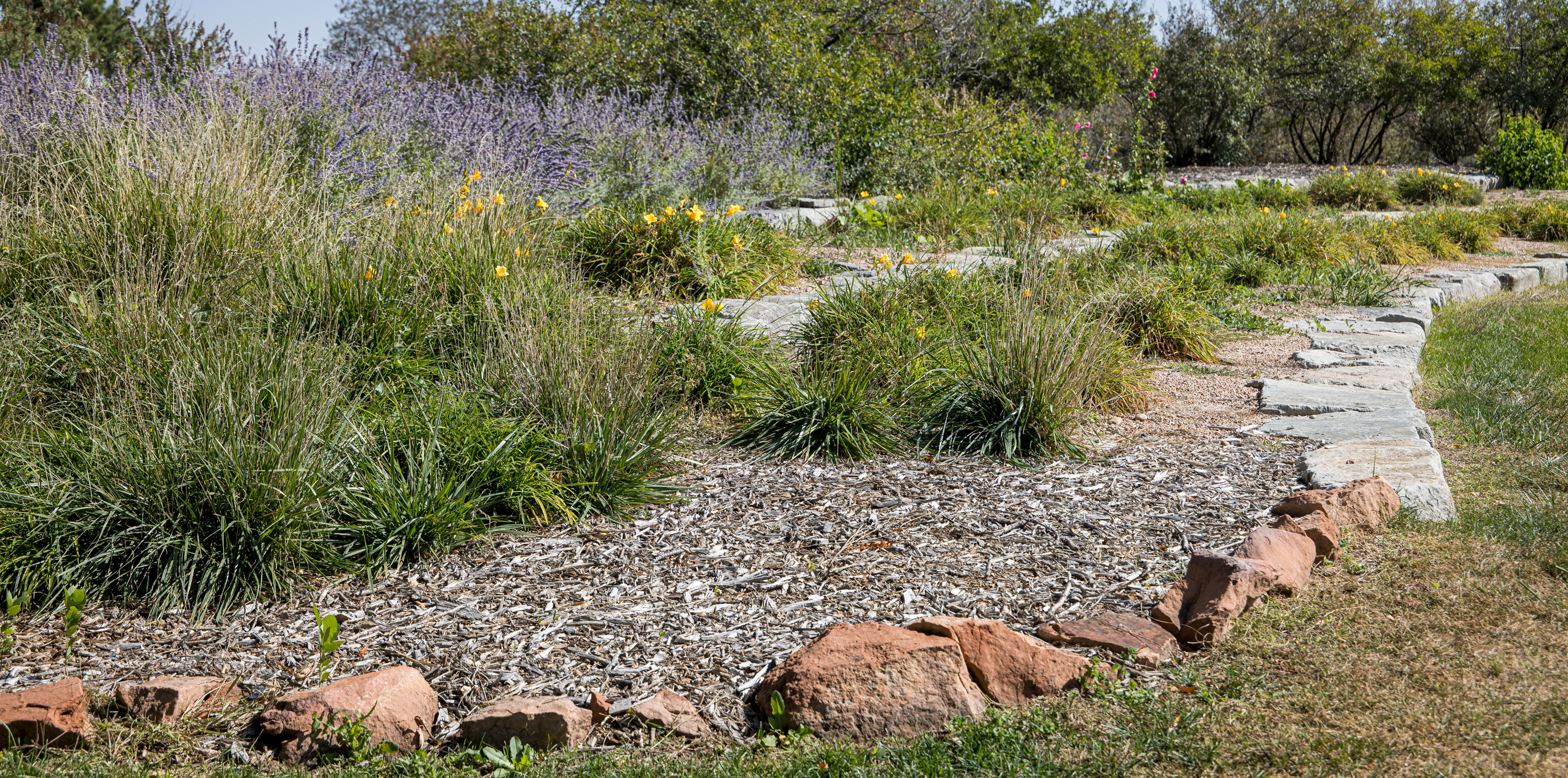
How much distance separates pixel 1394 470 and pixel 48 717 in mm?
3805

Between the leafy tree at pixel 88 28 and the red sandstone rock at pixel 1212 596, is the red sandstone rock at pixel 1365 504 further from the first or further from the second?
the leafy tree at pixel 88 28

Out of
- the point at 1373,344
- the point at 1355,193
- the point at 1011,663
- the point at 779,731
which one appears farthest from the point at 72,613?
the point at 1355,193

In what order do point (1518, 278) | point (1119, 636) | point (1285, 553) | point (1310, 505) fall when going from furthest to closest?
point (1518, 278) < point (1310, 505) < point (1285, 553) < point (1119, 636)

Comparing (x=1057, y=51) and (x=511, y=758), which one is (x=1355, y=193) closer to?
(x=1057, y=51)

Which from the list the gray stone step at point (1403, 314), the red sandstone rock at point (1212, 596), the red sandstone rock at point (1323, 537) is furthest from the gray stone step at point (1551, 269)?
the red sandstone rock at point (1212, 596)

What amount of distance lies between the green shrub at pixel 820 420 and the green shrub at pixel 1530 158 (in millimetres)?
15979

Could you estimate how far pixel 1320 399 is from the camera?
444 cm

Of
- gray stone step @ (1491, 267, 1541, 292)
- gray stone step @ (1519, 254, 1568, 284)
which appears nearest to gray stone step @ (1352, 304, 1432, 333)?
gray stone step @ (1491, 267, 1541, 292)

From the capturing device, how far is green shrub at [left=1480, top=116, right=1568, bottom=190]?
15367 mm

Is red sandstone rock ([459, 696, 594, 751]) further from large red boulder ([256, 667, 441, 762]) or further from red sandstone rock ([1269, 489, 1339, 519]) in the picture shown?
red sandstone rock ([1269, 489, 1339, 519])

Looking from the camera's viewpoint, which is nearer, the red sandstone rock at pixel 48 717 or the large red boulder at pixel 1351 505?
the red sandstone rock at pixel 48 717

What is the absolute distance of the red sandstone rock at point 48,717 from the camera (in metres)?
2.09

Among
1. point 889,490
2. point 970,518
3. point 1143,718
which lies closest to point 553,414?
point 889,490

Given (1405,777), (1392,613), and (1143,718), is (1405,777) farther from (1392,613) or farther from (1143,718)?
(1392,613)
